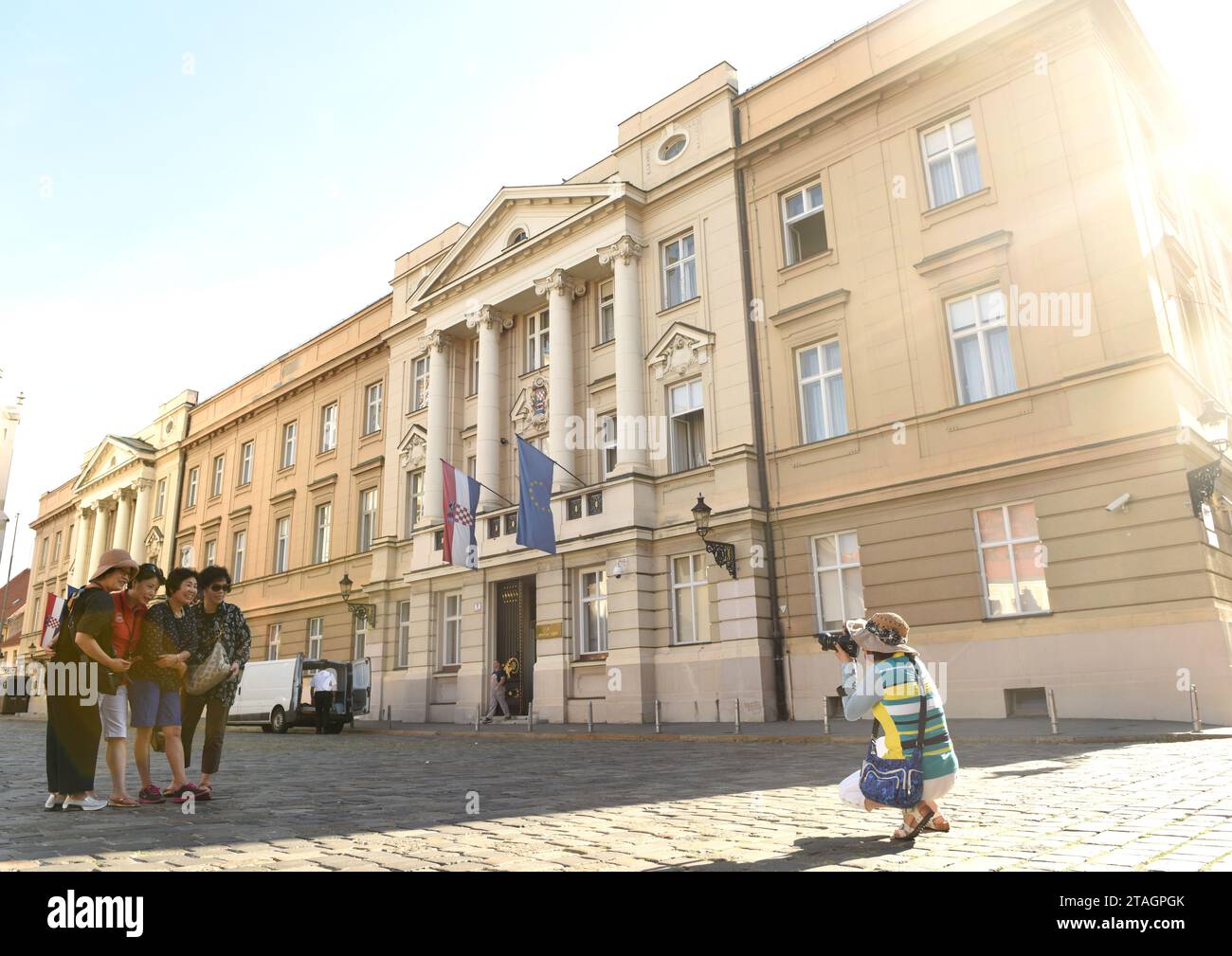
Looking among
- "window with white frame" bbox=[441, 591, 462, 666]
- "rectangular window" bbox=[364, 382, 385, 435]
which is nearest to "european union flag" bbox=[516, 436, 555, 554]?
"window with white frame" bbox=[441, 591, 462, 666]

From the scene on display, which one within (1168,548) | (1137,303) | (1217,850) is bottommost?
(1217,850)

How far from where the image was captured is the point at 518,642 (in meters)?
26.1

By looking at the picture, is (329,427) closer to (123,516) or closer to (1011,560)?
(123,516)

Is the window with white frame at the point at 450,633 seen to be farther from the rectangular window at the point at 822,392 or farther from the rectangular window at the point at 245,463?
the rectangular window at the point at 245,463

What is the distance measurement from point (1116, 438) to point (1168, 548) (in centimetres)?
208

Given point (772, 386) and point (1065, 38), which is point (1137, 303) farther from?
point (772, 386)

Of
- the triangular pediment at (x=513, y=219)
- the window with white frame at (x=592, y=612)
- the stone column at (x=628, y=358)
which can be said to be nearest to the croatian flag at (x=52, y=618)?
the triangular pediment at (x=513, y=219)

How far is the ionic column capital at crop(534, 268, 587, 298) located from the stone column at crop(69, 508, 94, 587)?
41333 mm

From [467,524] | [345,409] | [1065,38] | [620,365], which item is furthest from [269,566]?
[1065,38]

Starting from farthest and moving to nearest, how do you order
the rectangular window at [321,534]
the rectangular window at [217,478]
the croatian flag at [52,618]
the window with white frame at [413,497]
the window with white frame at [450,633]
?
the rectangular window at [217,478] → the rectangular window at [321,534] → the croatian flag at [52,618] → the window with white frame at [413,497] → the window with white frame at [450,633]

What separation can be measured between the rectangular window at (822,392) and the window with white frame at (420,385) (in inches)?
592

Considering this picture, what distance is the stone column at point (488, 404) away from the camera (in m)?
27.4
